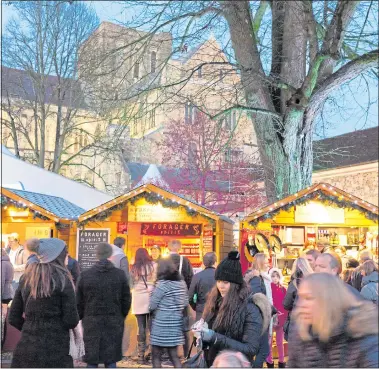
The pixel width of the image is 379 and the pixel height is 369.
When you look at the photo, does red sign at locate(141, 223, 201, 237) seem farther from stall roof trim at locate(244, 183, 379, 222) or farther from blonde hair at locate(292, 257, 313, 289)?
blonde hair at locate(292, 257, 313, 289)

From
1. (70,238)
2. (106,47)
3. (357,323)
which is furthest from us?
(70,238)

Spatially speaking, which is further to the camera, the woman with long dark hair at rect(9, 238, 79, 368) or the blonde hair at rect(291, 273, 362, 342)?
the woman with long dark hair at rect(9, 238, 79, 368)

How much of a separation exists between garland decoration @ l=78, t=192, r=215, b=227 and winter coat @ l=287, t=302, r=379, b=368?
10.5m

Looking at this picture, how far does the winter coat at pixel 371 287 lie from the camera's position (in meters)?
7.16

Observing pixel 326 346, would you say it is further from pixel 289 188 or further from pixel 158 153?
pixel 158 153

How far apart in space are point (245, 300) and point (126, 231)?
34.7 feet

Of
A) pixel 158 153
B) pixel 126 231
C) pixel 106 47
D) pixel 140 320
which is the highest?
pixel 158 153

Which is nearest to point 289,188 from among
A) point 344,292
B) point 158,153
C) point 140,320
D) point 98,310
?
point 140,320

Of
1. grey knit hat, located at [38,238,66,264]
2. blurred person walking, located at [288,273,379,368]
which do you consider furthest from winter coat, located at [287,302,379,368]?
grey knit hat, located at [38,238,66,264]

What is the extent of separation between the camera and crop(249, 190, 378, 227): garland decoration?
1282 centimetres

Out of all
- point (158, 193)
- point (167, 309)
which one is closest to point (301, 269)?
point (167, 309)

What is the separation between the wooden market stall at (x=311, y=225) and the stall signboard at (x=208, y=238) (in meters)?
0.68

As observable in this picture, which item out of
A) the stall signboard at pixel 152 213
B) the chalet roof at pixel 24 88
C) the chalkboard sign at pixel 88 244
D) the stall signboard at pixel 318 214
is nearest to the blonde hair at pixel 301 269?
the stall signboard at pixel 318 214

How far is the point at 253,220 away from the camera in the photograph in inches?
521
